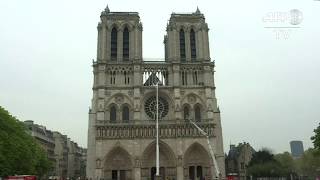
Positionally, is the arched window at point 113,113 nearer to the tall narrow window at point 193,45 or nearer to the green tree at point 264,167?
the tall narrow window at point 193,45

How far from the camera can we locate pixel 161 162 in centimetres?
6012

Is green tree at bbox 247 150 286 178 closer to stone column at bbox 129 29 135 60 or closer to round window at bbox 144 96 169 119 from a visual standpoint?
round window at bbox 144 96 169 119

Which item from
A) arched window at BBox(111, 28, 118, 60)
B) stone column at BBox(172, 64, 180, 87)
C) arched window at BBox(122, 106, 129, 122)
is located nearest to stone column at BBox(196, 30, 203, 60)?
stone column at BBox(172, 64, 180, 87)

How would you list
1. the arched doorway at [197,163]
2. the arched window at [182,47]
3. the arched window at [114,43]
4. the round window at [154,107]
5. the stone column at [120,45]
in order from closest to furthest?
the arched doorway at [197,163] < the round window at [154,107] < the stone column at [120,45] < the arched window at [114,43] < the arched window at [182,47]

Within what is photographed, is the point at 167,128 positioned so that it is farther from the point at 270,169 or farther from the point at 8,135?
the point at 8,135

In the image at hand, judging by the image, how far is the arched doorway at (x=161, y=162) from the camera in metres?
59.0

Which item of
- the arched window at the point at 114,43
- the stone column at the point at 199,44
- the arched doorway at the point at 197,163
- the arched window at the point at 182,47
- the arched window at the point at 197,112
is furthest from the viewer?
the arched window at the point at 182,47

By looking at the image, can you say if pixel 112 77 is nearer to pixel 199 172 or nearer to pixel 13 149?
pixel 199 172

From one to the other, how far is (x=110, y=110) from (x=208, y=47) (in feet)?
58.9

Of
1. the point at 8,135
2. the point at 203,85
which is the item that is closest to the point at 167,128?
the point at 203,85

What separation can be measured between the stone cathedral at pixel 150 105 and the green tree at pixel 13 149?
507 inches

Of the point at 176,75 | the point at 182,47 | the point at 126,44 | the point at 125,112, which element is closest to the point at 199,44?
the point at 182,47

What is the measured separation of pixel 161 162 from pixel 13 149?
24.2 meters

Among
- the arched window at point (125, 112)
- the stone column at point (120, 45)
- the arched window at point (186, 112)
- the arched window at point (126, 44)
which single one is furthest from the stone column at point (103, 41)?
the arched window at point (186, 112)
